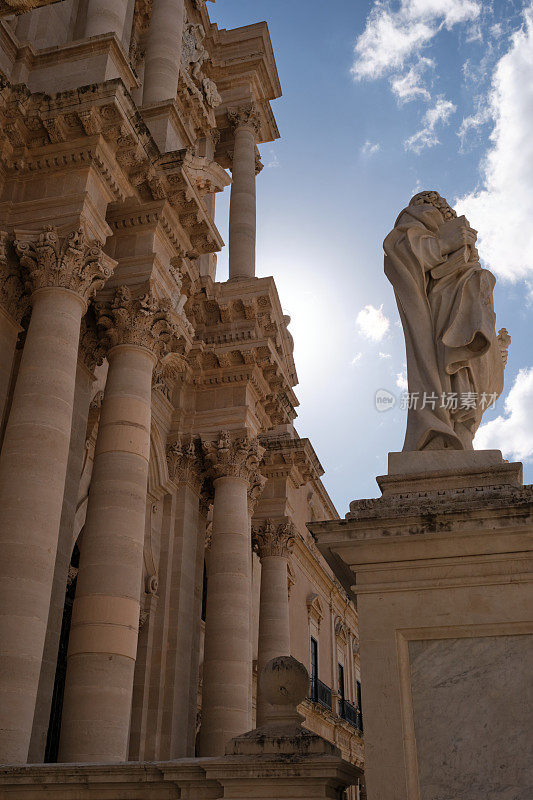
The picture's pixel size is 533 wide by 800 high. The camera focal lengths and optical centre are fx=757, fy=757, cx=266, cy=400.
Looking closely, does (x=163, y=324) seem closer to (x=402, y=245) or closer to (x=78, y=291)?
(x=78, y=291)

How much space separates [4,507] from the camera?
883 cm

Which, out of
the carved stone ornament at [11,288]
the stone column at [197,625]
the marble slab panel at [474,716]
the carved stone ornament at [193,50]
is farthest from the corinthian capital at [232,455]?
the marble slab panel at [474,716]

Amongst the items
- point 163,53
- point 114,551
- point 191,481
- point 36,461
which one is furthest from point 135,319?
point 163,53

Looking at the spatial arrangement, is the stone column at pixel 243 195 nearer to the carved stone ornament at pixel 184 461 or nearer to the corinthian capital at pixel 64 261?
the carved stone ornament at pixel 184 461

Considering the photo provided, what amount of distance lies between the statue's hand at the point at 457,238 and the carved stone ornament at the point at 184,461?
12.3 meters

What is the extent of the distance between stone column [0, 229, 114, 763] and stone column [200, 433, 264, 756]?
6628mm

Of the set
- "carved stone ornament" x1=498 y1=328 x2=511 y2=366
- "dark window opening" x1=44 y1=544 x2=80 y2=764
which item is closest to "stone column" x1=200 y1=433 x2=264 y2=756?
"dark window opening" x1=44 y1=544 x2=80 y2=764

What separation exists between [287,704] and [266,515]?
16759mm

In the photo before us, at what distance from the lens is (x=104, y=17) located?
1336cm

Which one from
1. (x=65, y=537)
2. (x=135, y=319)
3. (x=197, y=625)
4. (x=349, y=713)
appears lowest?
(x=65, y=537)

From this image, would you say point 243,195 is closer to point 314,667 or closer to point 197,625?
point 197,625

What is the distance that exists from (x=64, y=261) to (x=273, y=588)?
12431 millimetres

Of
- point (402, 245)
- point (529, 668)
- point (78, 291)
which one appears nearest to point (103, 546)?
point (78, 291)

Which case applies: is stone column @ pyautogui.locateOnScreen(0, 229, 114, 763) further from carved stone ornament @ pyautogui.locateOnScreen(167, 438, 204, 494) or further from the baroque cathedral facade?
carved stone ornament @ pyautogui.locateOnScreen(167, 438, 204, 494)
